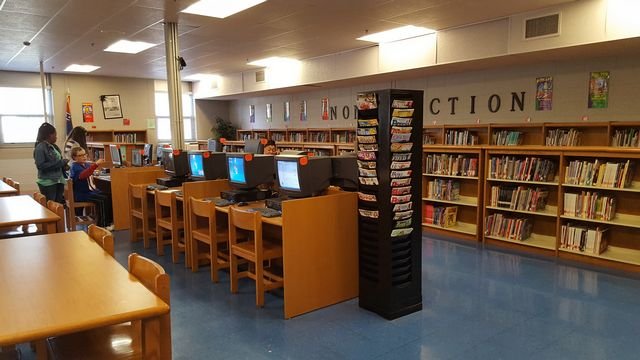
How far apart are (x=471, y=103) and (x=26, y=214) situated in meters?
5.83

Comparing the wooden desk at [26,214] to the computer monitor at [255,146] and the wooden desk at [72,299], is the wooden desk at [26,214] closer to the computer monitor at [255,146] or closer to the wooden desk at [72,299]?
the wooden desk at [72,299]

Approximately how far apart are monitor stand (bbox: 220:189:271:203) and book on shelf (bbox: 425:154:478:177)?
9.69 feet

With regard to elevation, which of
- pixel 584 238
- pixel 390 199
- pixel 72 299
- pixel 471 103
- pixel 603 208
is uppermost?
pixel 471 103

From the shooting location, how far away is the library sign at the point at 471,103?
20.6ft

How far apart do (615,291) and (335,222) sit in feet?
8.95

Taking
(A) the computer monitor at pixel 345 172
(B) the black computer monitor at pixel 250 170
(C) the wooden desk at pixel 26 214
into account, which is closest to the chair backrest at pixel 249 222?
(B) the black computer monitor at pixel 250 170

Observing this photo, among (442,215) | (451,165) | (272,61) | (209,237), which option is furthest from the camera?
(272,61)

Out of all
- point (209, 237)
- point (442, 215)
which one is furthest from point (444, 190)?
point (209, 237)

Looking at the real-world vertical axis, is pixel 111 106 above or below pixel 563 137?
above

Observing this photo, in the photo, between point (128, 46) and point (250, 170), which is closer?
point (250, 170)

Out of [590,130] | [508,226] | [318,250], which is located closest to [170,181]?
[318,250]

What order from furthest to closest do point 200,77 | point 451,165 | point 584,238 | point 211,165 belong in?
point 200,77 → point 451,165 → point 211,165 → point 584,238

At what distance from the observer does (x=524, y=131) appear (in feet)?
20.4

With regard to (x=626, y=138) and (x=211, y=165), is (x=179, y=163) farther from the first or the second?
(x=626, y=138)
